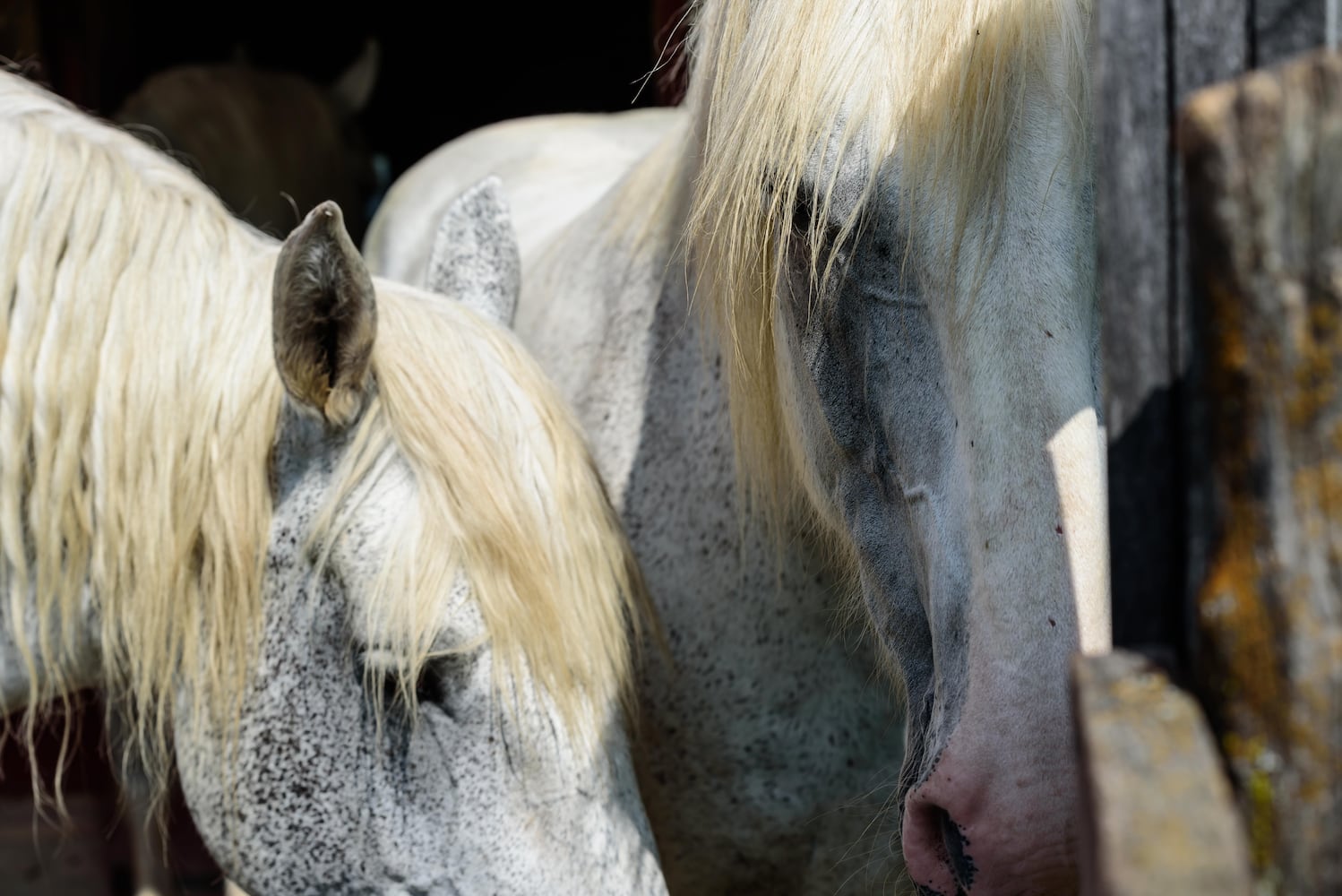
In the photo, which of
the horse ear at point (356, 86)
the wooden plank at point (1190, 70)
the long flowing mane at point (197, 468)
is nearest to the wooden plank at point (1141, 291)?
the wooden plank at point (1190, 70)

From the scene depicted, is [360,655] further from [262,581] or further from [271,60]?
[271,60]

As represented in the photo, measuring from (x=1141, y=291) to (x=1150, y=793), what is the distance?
20cm

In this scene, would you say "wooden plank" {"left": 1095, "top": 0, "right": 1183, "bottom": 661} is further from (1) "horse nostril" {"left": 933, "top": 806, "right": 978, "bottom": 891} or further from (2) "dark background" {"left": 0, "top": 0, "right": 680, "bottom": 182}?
(2) "dark background" {"left": 0, "top": 0, "right": 680, "bottom": 182}

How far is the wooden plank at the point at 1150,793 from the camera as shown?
40 cm

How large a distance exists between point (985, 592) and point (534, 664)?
1.39 ft

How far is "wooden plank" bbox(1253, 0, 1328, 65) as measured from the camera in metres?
0.47

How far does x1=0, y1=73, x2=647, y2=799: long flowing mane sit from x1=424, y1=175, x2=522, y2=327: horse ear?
0.29m

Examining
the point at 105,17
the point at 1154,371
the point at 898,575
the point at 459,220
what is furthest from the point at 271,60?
the point at 1154,371

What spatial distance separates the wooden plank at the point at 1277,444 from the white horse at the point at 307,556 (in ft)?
2.18

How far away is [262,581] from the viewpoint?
1039 millimetres

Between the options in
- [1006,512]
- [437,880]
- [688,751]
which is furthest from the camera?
[688,751]

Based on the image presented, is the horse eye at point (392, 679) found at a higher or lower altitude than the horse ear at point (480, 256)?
lower

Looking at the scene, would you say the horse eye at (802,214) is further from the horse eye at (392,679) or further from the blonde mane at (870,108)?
the horse eye at (392,679)

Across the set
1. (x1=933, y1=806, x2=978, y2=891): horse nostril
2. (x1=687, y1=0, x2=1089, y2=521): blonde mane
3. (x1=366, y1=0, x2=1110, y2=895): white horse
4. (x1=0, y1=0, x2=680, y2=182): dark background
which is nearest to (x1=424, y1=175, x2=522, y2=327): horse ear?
(x1=366, y1=0, x2=1110, y2=895): white horse
